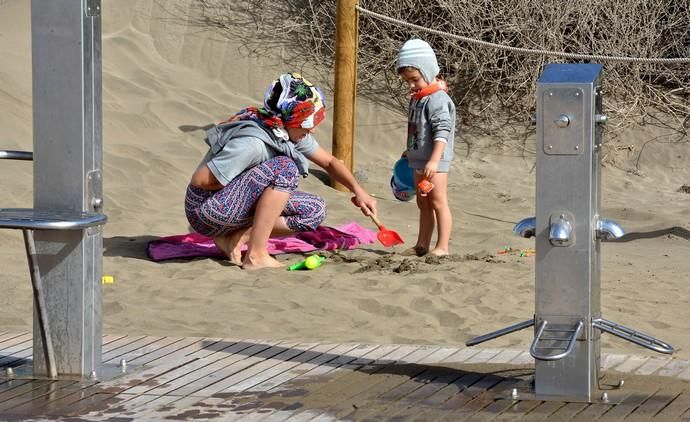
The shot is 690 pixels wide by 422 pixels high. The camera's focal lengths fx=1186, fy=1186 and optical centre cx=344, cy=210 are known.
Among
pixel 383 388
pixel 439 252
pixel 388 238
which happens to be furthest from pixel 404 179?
pixel 383 388

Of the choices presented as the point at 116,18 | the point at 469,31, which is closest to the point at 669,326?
the point at 469,31

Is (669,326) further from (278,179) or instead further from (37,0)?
(37,0)

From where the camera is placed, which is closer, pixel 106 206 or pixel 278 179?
pixel 278 179

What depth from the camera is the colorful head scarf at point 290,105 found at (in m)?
6.28

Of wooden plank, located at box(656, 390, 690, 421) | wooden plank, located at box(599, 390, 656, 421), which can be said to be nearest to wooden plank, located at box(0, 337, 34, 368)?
wooden plank, located at box(599, 390, 656, 421)

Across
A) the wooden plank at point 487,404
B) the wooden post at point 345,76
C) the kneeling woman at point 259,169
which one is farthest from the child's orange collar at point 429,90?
the wooden plank at point 487,404

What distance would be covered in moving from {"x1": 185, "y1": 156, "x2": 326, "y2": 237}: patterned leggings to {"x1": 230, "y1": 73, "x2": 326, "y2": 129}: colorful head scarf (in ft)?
0.69

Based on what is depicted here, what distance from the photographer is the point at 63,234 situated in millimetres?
4059

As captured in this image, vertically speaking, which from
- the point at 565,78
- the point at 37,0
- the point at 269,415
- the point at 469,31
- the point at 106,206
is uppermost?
the point at 469,31

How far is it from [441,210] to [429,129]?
48 centimetres

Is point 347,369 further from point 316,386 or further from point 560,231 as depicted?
point 560,231

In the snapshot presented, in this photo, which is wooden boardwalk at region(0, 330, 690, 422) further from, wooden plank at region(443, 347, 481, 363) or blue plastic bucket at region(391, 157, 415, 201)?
blue plastic bucket at region(391, 157, 415, 201)

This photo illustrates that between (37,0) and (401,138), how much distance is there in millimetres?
7046

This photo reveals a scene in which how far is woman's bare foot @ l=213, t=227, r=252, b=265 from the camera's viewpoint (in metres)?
6.70
